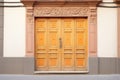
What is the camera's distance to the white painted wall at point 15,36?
15.7m

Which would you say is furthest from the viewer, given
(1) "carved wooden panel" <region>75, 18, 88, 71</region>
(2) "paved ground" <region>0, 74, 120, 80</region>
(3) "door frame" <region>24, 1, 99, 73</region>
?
(1) "carved wooden panel" <region>75, 18, 88, 71</region>

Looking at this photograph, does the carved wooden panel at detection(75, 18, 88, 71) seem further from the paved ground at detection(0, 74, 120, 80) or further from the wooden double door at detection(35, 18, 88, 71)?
the paved ground at detection(0, 74, 120, 80)

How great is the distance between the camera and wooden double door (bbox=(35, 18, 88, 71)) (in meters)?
15.9

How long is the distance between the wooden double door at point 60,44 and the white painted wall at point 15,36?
68 cm

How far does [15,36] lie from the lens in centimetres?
1566

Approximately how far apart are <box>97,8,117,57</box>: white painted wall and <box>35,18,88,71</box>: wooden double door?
0.70 meters

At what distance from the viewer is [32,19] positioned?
1560 cm

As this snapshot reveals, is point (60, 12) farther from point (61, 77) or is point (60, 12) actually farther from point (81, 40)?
point (61, 77)

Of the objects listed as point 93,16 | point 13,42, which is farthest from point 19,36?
point 93,16

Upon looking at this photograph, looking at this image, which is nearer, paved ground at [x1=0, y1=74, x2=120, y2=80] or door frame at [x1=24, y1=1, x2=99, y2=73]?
paved ground at [x1=0, y1=74, x2=120, y2=80]

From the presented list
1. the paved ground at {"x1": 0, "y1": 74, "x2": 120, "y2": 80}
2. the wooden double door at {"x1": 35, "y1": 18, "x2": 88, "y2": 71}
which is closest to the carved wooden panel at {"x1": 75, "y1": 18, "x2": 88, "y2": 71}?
the wooden double door at {"x1": 35, "y1": 18, "x2": 88, "y2": 71}

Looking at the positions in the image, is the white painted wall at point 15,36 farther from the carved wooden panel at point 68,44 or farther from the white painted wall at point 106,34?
the white painted wall at point 106,34

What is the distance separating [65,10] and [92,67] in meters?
2.90

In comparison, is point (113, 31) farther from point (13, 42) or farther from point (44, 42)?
point (13, 42)
